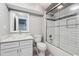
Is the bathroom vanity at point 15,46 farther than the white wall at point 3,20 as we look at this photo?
No

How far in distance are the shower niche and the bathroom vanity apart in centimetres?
46

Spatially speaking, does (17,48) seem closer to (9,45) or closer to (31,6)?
(9,45)

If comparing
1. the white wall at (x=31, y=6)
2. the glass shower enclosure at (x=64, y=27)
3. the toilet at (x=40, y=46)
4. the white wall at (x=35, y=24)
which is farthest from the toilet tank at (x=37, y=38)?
the white wall at (x=31, y=6)

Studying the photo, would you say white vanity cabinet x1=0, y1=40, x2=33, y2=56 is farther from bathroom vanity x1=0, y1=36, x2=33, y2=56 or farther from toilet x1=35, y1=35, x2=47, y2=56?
toilet x1=35, y1=35, x2=47, y2=56

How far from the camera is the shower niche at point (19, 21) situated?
1708 mm

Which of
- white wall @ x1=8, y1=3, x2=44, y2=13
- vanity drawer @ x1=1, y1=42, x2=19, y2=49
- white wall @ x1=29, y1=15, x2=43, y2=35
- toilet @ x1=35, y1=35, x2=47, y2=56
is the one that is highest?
white wall @ x1=8, y1=3, x2=44, y2=13

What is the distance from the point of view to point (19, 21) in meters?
1.79

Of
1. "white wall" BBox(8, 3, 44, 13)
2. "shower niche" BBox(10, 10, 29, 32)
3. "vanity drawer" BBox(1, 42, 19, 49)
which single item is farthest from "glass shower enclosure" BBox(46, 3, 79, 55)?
"vanity drawer" BBox(1, 42, 19, 49)

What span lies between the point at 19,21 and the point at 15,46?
0.84 metres

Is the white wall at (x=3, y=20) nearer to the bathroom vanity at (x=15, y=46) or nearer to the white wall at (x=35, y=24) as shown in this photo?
the bathroom vanity at (x=15, y=46)

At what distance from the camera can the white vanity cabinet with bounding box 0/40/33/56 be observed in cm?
118

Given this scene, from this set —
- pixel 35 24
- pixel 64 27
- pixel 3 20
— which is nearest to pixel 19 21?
pixel 3 20

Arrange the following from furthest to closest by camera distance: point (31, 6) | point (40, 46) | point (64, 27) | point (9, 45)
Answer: point (64, 27) → point (31, 6) → point (40, 46) → point (9, 45)

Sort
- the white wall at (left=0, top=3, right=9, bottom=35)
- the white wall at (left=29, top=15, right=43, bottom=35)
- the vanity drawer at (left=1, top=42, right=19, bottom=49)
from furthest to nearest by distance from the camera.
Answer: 1. the white wall at (left=29, top=15, right=43, bottom=35)
2. the white wall at (left=0, top=3, right=9, bottom=35)
3. the vanity drawer at (left=1, top=42, right=19, bottom=49)
